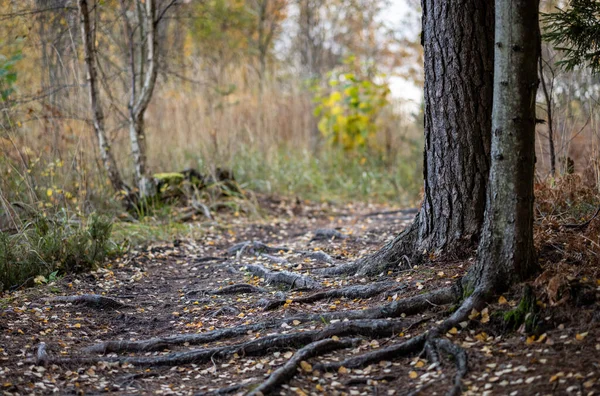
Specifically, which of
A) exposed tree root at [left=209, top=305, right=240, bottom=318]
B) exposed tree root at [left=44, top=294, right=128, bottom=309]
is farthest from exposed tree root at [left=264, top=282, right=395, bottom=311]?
exposed tree root at [left=44, top=294, right=128, bottom=309]

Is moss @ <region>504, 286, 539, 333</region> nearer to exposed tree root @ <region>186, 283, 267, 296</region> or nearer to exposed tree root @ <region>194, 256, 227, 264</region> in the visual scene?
exposed tree root @ <region>186, 283, 267, 296</region>

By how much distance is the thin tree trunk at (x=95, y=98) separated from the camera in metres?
6.13

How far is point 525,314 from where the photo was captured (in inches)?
122

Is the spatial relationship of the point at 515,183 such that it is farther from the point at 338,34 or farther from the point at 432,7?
the point at 338,34

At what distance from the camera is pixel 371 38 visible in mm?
17078

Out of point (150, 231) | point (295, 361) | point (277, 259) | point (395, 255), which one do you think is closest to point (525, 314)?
point (295, 361)

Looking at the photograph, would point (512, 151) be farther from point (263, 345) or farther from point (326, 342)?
point (263, 345)

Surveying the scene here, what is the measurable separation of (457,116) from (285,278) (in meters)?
1.73

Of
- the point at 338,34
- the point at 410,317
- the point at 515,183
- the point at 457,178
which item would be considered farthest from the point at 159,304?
the point at 338,34

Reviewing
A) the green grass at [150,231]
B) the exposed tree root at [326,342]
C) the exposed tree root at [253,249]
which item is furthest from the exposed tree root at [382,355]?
the green grass at [150,231]

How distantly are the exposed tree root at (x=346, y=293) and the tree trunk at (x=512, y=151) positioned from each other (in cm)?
77

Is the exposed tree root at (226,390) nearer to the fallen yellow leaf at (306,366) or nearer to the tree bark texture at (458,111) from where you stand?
the fallen yellow leaf at (306,366)

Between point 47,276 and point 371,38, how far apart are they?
13.7 metres

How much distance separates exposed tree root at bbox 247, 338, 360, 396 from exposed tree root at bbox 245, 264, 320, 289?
103cm
